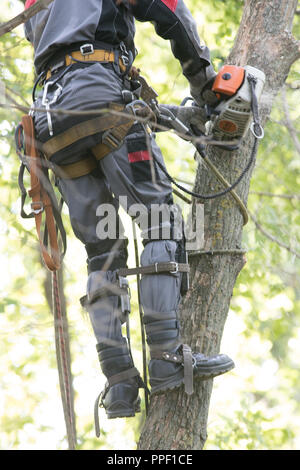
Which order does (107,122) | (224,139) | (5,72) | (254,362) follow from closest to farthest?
(107,122) → (224,139) → (5,72) → (254,362)

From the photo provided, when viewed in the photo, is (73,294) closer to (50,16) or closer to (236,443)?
(236,443)

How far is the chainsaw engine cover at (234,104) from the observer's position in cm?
260

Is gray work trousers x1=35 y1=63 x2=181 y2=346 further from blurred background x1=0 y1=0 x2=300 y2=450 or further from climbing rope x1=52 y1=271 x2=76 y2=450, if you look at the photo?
blurred background x1=0 y1=0 x2=300 y2=450

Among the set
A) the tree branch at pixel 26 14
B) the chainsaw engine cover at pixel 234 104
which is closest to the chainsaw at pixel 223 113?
the chainsaw engine cover at pixel 234 104

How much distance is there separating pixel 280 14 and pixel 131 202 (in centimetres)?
135

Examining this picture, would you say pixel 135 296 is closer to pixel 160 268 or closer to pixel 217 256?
pixel 217 256

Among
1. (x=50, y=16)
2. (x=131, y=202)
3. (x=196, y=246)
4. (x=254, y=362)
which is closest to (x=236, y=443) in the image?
(x=254, y=362)

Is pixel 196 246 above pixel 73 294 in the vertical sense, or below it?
above

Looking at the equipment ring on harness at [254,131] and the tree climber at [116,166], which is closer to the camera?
the tree climber at [116,166]

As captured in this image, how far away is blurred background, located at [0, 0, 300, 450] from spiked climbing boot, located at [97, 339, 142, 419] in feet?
1.81

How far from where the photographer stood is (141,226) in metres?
2.48

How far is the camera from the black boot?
237 centimetres

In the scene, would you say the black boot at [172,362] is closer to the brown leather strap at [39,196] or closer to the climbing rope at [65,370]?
the climbing rope at [65,370]

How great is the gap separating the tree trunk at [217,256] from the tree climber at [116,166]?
0.13m
